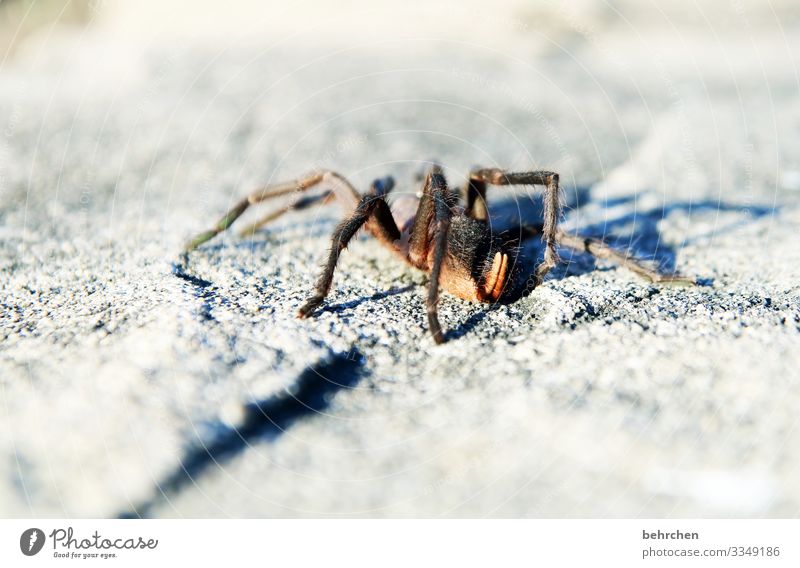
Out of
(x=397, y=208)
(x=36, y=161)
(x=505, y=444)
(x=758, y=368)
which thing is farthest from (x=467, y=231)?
(x=36, y=161)

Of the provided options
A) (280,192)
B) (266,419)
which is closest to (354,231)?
(280,192)

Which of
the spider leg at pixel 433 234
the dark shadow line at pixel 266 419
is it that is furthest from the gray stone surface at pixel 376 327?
the spider leg at pixel 433 234

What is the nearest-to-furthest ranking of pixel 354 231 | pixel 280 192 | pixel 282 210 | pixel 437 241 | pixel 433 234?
pixel 437 241, pixel 354 231, pixel 433 234, pixel 280 192, pixel 282 210

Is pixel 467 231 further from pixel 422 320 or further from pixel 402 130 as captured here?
pixel 402 130

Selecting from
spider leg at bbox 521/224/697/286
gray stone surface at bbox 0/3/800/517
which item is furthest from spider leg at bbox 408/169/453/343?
spider leg at bbox 521/224/697/286

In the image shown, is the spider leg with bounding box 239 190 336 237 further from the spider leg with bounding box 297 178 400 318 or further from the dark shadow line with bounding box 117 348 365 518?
the dark shadow line with bounding box 117 348 365 518

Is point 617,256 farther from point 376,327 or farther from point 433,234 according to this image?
point 376,327
